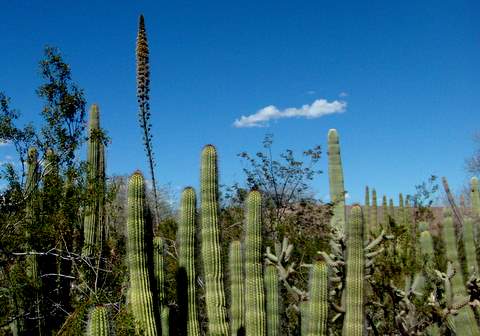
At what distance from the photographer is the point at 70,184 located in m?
9.30

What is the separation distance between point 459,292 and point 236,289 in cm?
487

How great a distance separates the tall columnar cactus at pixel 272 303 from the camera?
640 cm

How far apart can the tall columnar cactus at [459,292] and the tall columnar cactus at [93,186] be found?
5584 mm

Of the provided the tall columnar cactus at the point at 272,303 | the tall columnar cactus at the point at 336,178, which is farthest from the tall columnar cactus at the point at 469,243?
the tall columnar cactus at the point at 272,303

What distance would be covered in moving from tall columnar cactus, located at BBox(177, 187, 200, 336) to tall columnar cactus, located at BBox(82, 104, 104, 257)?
8.73 feet

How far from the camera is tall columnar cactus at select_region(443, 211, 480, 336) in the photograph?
29.1 ft

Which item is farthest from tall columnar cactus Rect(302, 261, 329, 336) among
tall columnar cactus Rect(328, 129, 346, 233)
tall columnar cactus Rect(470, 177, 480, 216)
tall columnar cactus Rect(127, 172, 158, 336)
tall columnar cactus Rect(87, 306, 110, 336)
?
tall columnar cactus Rect(470, 177, 480, 216)

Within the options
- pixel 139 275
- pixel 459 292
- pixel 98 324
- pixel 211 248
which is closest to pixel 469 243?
pixel 459 292

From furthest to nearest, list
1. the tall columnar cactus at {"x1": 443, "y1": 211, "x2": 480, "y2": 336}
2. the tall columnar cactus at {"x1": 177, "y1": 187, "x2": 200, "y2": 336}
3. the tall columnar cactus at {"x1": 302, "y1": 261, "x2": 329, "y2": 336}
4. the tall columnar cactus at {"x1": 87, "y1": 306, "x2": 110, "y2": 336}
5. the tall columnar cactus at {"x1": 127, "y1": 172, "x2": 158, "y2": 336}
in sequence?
the tall columnar cactus at {"x1": 443, "y1": 211, "x2": 480, "y2": 336}, the tall columnar cactus at {"x1": 177, "y1": 187, "x2": 200, "y2": 336}, the tall columnar cactus at {"x1": 127, "y1": 172, "x2": 158, "y2": 336}, the tall columnar cactus at {"x1": 302, "y1": 261, "x2": 329, "y2": 336}, the tall columnar cactus at {"x1": 87, "y1": 306, "x2": 110, "y2": 336}

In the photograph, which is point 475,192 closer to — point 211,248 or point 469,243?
point 469,243

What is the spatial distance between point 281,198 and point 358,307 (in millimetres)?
10247

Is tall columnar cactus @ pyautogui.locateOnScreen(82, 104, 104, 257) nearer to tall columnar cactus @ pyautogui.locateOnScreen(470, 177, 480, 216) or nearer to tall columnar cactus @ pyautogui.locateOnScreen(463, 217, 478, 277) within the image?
tall columnar cactus @ pyautogui.locateOnScreen(463, 217, 478, 277)

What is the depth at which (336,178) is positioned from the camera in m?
10.8

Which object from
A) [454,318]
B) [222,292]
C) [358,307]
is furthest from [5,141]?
[454,318]
